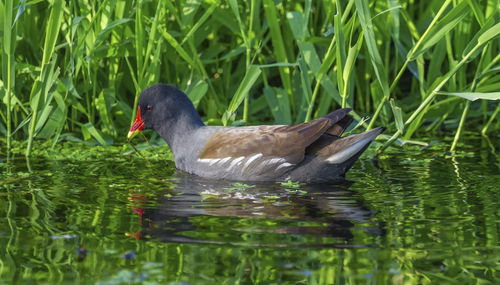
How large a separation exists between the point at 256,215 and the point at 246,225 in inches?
9.9

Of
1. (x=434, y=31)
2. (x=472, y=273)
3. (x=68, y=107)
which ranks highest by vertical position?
(x=434, y=31)

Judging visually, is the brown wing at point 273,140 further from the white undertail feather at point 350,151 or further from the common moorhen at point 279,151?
the white undertail feather at point 350,151

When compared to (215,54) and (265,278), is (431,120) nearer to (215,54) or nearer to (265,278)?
(215,54)

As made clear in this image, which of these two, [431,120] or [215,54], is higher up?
[215,54]

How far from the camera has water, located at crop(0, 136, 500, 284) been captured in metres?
3.65

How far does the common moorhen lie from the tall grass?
269mm

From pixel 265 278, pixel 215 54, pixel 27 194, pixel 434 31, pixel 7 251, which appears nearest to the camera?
pixel 265 278

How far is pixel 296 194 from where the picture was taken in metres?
5.32

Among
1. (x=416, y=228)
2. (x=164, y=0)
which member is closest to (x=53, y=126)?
(x=164, y=0)

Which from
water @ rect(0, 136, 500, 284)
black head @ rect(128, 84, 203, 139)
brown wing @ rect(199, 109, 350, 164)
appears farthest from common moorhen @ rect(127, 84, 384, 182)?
black head @ rect(128, 84, 203, 139)

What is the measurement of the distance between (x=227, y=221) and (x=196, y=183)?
1.26 meters

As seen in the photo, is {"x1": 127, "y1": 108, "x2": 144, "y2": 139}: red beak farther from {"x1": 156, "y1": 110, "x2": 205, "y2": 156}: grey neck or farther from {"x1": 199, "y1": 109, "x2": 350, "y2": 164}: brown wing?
{"x1": 199, "y1": 109, "x2": 350, "y2": 164}: brown wing

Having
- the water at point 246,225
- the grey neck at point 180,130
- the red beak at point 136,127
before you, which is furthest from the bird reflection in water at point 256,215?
the red beak at point 136,127

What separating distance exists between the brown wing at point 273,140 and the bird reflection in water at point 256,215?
212 millimetres
